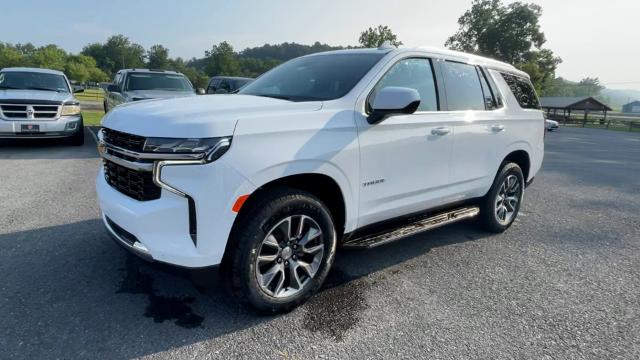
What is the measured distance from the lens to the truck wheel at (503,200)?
4.54 meters

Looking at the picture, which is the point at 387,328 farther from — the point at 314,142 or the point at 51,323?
the point at 51,323

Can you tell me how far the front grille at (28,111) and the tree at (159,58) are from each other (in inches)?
4126

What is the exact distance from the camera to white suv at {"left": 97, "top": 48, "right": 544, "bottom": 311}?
2.36 meters

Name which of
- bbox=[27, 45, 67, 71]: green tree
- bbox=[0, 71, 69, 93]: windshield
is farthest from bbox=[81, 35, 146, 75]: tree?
bbox=[0, 71, 69, 93]: windshield

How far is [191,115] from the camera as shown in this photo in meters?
2.41

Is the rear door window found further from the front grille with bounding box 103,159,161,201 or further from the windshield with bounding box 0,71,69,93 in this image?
the windshield with bounding box 0,71,69,93

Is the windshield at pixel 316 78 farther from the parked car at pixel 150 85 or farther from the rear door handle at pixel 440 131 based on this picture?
the parked car at pixel 150 85

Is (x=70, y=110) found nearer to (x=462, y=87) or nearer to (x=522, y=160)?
(x=462, y=87)

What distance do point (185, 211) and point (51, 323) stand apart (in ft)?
4.02

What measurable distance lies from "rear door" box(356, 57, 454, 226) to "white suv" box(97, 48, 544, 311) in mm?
12

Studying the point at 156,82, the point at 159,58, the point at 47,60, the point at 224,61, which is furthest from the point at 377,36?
the point at 159,58

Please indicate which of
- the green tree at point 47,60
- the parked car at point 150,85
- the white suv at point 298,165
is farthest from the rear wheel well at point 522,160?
the green tree at point 47,60

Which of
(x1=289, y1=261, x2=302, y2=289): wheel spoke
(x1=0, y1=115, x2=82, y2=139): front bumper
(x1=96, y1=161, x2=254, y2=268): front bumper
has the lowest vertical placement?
(x1=289, y1=261, x2=302, y2=289): wheel spoke

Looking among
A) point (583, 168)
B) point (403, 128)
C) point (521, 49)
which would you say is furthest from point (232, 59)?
point (403, 128)
